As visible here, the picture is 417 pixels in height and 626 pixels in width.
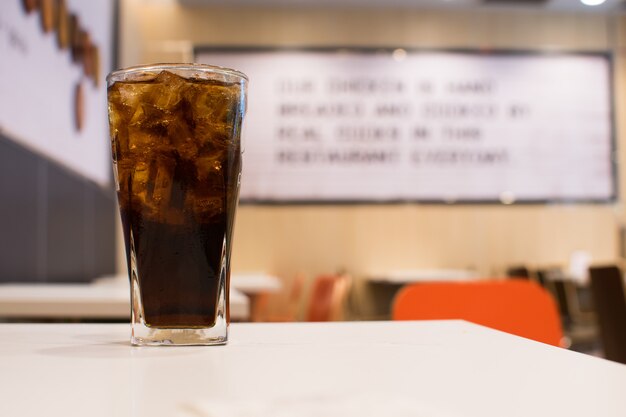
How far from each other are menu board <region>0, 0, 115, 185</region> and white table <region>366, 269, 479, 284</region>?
2669mm

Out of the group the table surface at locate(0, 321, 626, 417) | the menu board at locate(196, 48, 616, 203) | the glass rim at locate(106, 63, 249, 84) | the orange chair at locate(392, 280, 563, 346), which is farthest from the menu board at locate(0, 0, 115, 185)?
the menu board at locate(196, 48, 616, 203)

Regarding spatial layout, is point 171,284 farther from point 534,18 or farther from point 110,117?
point 534,18

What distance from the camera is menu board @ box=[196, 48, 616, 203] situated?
6762 millimetres

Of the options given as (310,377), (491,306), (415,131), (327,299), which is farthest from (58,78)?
(415,131)

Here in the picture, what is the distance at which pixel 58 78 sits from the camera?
321 cm

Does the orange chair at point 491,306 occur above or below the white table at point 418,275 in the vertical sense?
above

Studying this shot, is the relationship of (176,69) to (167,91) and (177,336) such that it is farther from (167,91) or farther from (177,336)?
(177,336)

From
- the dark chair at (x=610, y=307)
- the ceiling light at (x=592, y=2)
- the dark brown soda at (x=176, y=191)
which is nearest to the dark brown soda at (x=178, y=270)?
the dark brown soda at (x=176, y=191)

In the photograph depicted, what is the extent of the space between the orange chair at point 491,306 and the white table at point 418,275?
4.11 m

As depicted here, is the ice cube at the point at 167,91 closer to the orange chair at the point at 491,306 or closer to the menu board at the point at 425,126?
the orange chair at the point at 491,306

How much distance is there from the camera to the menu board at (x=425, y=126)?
676 cm

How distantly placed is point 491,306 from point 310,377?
3.11ft

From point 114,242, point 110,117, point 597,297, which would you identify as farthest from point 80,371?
point 114,242

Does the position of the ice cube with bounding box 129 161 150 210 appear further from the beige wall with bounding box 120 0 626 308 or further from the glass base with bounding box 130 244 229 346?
the beige wall with bounding box 120 0 626 308
